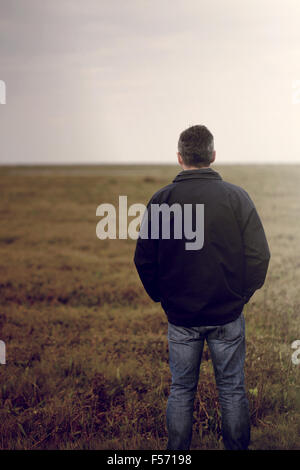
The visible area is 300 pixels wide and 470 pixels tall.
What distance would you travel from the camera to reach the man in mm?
3195

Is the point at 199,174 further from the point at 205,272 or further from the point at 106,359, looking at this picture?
the point at 106,359

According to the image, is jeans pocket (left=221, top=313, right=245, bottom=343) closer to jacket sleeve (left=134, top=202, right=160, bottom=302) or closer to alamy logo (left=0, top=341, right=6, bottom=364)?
jacket sleeve (left=134, top=202, right=160, bottom=302)

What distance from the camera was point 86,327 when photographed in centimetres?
712

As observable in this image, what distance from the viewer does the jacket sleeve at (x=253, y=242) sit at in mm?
3227

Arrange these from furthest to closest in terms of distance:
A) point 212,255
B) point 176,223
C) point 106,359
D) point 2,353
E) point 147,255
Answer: point 2,353, point 106,359, point 147,255, point 176,223, point 212,255

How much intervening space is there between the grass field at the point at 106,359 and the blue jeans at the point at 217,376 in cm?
59

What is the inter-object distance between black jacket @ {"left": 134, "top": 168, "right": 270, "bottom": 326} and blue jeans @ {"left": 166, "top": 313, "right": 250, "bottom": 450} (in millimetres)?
95

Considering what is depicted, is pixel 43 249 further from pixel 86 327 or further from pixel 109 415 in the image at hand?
pixel 109 415

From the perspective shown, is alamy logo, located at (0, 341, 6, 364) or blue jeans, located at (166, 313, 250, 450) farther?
alamy logo, located at (0, 341, 6, 364)

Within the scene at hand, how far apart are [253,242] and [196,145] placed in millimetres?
791

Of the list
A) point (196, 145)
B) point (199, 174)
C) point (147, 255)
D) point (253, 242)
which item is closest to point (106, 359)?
point (147, 255)

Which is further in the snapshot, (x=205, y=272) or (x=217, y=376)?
(x=217, y=376)

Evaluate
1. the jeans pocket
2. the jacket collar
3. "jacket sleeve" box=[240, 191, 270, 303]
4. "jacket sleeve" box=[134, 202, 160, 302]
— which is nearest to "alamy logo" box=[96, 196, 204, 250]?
"jacket sleeve" box=[134, 202, 160, 302]

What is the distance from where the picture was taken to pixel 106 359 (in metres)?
5.79
